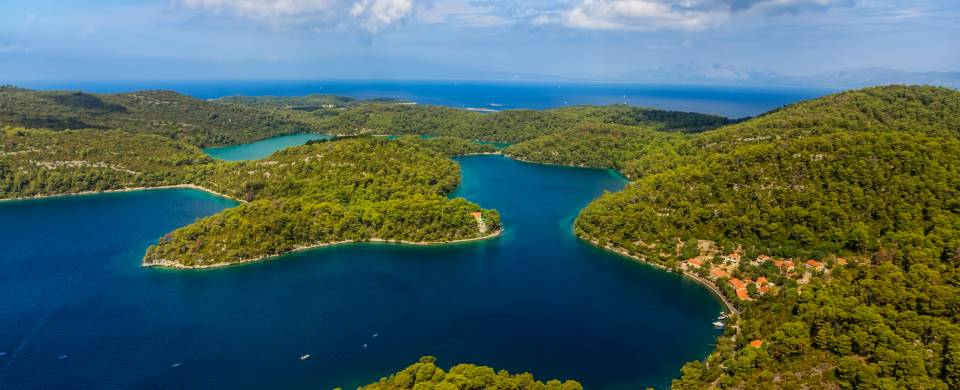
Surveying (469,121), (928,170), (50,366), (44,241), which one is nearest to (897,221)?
(928,170)

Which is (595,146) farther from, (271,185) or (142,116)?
(142,116)

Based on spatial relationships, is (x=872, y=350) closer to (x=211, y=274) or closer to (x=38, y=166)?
(x=211, y=274)

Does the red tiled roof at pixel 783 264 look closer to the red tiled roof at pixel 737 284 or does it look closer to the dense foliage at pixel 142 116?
the red tiled roof at pixel 737 284

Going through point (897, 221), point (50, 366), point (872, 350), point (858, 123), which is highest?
point (858, 123)

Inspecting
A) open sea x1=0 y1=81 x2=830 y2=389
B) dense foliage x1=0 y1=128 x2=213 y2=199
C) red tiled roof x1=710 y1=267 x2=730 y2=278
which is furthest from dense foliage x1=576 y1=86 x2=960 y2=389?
dense foliage x1=0 y1=128 x2=213 y2=199

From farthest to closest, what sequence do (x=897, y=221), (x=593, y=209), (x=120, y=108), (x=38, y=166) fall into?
(x=120, y=108)
(x=38, y=166)
(x=593, y=209)
(x=897, y=221)

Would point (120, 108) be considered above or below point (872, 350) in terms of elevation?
above

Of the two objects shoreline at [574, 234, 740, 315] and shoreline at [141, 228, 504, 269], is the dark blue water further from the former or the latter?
shoreline at [141, 228, 504, 269]
